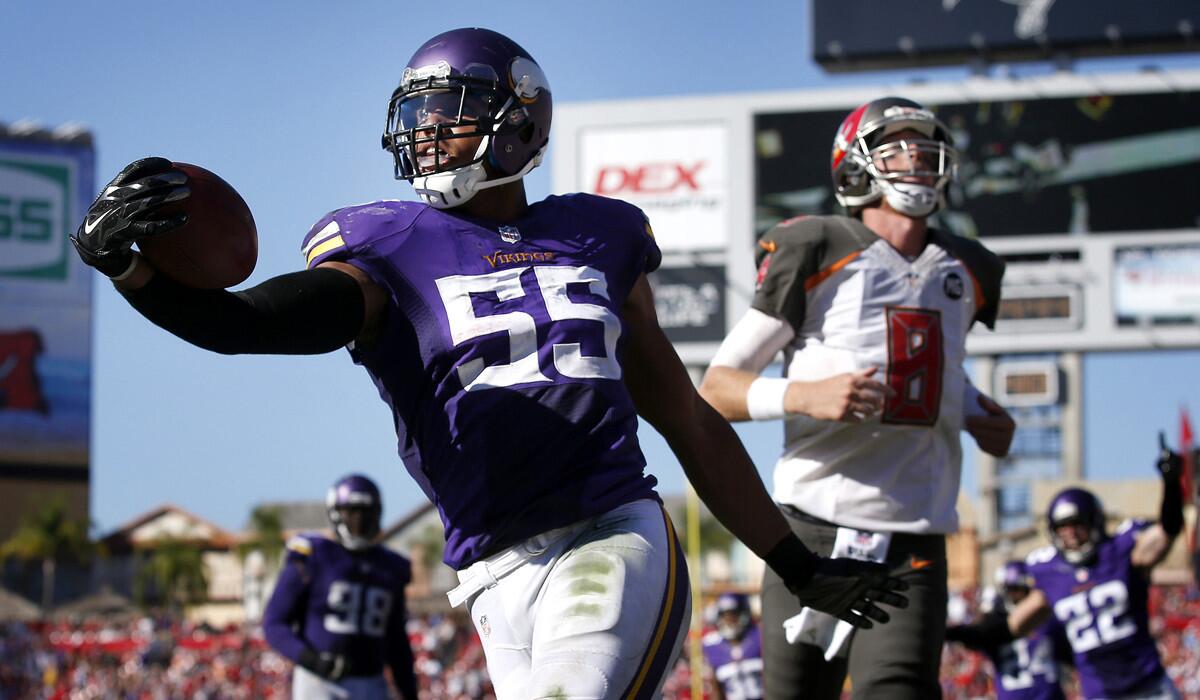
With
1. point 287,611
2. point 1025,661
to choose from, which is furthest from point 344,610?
point 1025,661

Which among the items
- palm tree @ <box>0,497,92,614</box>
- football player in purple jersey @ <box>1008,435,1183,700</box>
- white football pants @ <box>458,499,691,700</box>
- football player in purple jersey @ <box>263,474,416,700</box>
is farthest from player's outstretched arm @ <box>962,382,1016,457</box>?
palm tree @ <box>0,497,92,614</box>

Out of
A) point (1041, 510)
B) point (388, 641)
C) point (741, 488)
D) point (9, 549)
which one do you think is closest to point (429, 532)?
point (9, 549)

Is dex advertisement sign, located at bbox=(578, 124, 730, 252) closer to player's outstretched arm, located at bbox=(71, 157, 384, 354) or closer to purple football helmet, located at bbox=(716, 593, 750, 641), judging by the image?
purple football helmet, located at bbox=(716, 593, 750, 641)

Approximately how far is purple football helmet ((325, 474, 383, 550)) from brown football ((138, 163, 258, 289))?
632 centimetres

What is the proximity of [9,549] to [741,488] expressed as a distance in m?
75.0

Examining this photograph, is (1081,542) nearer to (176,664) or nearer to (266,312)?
(266,312)

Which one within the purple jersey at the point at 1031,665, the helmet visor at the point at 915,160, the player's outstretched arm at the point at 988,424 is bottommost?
the purple jersey at the point at 1031,665

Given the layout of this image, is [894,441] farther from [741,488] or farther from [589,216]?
[589,216]

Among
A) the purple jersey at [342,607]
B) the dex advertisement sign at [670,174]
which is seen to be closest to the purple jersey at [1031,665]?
the purple jersey at [342,607]

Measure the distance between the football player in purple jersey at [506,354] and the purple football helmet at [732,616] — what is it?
321 inches

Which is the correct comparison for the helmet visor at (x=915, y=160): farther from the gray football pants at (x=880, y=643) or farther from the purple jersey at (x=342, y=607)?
the purple jersey at (x=342, y=607)

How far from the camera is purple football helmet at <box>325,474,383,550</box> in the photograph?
917cm

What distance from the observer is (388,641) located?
8.83 m

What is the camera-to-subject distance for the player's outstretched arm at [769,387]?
4250 millimetres
